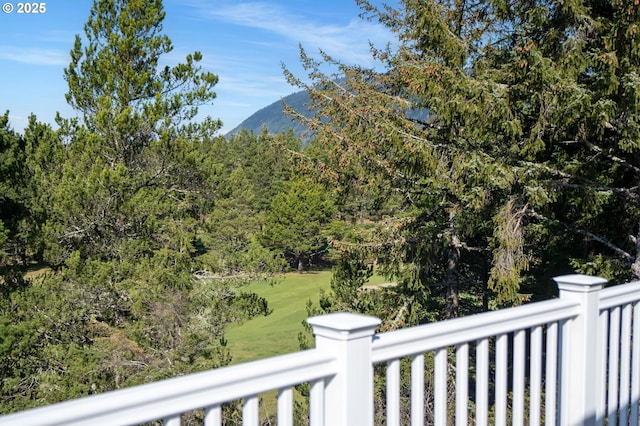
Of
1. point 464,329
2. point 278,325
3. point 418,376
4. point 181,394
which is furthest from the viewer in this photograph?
point 278,325

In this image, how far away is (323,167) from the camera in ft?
41.8

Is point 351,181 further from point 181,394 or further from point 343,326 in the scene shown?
point 181,394

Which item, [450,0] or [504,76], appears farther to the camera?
[450,0]

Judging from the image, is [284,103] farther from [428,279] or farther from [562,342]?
[562,342]

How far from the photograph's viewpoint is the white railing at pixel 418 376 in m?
1.27

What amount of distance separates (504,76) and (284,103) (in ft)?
21.5

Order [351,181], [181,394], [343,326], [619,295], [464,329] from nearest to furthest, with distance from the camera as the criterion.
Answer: [181,394] < [343,326] < [464,329] < [619,295] < [351,181]

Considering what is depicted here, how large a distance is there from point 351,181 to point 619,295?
997 cm

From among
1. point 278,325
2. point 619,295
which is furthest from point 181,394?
point 278,325

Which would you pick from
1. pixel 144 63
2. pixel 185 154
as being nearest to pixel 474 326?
pixel 185 154

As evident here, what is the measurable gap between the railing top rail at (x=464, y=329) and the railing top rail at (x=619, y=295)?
20 centimetres

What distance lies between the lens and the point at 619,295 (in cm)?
257

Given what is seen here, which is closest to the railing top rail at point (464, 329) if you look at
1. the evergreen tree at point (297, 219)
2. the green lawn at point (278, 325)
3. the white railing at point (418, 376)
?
the white railing at point (418, 376)

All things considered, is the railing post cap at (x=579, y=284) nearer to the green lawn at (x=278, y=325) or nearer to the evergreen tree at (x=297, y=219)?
the green lawn at (x=278, y=325)
